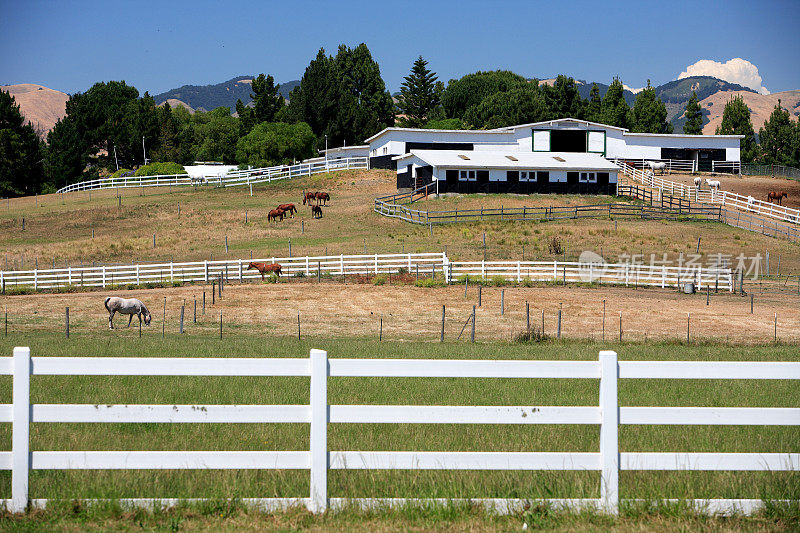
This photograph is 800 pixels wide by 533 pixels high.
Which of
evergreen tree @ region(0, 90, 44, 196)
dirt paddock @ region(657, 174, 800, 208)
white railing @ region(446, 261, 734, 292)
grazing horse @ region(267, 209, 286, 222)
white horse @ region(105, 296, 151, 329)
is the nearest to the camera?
white horse @ region(105, 296, 151, 329)

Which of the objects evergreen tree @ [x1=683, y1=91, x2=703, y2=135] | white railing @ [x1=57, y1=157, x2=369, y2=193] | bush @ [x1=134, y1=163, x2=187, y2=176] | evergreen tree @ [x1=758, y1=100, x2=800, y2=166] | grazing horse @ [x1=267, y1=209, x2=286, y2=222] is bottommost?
grazing horse @ [x1=267, y1=209, x2=286, y2=222]

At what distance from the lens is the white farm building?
6875 cm

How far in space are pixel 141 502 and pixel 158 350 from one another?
505 inches

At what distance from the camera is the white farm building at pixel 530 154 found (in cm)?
6875

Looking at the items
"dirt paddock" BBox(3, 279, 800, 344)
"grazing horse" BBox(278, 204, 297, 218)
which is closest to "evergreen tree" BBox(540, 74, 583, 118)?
"grazing horse" BBox(278, 204, 297, 218)

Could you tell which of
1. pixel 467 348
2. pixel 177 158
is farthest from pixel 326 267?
pixel 177 158

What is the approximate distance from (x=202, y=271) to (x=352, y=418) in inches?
1556

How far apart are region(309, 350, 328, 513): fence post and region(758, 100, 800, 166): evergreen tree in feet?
396

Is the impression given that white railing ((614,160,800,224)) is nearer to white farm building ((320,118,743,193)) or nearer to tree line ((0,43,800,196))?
white farm building ((320,118,743,193))

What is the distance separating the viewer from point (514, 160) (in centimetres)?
7150

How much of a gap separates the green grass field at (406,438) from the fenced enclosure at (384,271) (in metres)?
27.3

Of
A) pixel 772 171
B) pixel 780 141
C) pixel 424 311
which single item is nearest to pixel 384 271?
pixel 424 311

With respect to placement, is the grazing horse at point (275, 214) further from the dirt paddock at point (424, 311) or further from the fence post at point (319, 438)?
the fence post at point (319, 438)

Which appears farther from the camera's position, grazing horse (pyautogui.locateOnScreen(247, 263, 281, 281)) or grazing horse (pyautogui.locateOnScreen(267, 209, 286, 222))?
grazing horse (pyautogui.locateOnScreen(267, 209, 286, 222))
